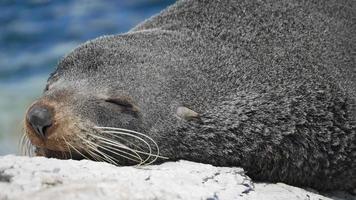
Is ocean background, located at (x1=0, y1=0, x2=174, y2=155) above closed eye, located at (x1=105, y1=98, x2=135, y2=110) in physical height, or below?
above

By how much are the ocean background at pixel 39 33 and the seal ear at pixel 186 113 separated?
5220 millimetres

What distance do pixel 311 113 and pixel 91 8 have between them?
9613 millimetres

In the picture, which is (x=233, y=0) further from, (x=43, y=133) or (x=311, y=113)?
(x=43, y=133)

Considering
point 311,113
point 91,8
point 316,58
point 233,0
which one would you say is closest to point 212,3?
point 233,0

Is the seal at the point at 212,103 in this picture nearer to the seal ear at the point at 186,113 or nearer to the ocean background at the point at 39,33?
the seal ear at the point at 186,113

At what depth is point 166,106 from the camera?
4.72 m

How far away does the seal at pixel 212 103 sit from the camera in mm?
4551

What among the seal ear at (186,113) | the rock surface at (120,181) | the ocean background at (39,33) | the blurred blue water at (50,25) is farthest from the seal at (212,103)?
the blurred blue water at (50,25)

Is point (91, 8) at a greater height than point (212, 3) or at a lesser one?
greater

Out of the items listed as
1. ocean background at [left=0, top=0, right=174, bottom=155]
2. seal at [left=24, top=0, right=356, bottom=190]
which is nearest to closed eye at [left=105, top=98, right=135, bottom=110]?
seal at [left=24, top=0, right=356, bottom=190]

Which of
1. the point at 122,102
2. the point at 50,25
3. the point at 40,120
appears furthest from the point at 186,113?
the point at 50,25

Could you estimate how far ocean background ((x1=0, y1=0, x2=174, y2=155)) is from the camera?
1068cm

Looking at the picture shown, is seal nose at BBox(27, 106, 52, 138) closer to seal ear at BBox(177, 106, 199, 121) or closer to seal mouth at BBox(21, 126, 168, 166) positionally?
seal mouth at BBox(21, 126, 168, 166)

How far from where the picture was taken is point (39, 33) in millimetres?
13055
